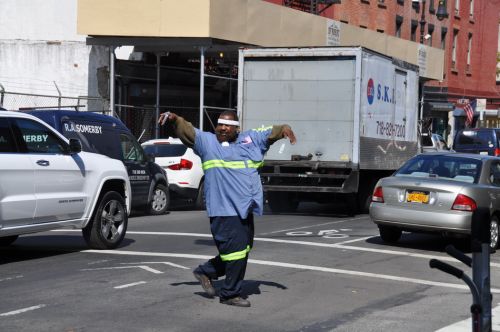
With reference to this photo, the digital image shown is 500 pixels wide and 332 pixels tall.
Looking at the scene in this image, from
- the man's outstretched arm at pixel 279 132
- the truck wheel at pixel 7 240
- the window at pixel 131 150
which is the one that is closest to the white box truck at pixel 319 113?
Answer: the window at pixel 131 150

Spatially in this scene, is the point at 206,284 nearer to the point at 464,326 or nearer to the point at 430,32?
the point at 464,326

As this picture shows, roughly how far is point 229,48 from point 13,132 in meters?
14.9

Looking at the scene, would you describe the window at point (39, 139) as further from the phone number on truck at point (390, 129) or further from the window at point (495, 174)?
the phone number on truck at point (390, 129)

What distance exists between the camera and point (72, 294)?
822 cm

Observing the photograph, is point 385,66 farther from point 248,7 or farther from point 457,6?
point 457,6

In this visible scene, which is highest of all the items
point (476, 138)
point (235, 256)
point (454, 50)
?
point (454, 50)

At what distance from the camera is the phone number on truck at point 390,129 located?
705 inches

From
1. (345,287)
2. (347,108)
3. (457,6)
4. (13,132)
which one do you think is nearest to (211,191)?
(345,287)

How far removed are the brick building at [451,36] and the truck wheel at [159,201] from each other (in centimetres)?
2196

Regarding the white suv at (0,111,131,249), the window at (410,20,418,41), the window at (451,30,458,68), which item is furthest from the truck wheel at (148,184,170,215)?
the window at (451,30,458,68)

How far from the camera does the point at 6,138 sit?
9914mm

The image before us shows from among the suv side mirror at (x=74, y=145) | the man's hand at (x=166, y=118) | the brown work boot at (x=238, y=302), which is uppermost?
the man's hand at (x=166, y=118)

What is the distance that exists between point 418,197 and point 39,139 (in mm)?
5415

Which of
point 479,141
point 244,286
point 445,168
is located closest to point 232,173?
point 244,286
